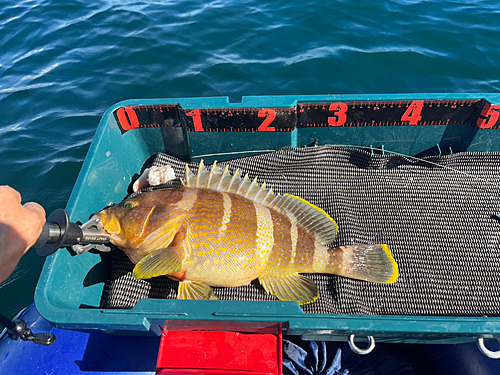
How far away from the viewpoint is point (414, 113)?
3166 millimetres

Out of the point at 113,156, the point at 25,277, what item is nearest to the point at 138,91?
the point at 113,156

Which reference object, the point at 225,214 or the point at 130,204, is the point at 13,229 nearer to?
the point at 130,204

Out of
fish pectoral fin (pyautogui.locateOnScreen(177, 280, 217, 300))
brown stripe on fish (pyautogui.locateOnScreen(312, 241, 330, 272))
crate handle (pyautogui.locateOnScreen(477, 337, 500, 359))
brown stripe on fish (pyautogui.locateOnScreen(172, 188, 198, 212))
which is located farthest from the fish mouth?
crate handle (pyautogui.locateOnScreen(477, 337, 500, 359))

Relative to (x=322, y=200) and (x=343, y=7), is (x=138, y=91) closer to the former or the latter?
(x=322, y=200)

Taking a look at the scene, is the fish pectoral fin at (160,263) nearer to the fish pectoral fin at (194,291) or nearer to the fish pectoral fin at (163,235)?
the fish pectoral fin at (163,235)

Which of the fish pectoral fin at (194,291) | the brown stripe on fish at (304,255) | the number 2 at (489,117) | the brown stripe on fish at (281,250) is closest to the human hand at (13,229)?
the fish pectoral fin at (194,291)

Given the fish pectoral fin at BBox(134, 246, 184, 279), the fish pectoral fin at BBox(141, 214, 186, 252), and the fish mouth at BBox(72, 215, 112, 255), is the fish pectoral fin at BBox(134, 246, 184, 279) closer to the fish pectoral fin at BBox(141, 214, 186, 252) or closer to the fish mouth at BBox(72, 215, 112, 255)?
the fish pectoral fin at BBox(141, 214, 186, 252)

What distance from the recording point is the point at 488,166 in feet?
10.6

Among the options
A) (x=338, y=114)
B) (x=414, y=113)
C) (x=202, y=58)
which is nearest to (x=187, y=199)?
(x=338, y=114)

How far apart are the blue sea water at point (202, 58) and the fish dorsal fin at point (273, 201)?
278cm

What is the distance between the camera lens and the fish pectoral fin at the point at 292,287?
2377 mm

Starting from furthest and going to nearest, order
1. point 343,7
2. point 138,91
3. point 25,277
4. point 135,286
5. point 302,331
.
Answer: point 343,7
point 138,91
point 25,277
point 135,286
point 302,331

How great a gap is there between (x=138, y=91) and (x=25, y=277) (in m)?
3.68

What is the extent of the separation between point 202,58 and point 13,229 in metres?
6.01
